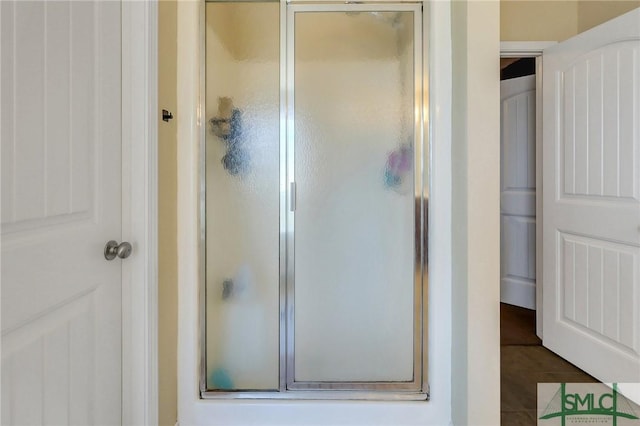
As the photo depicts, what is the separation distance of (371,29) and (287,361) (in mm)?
1540

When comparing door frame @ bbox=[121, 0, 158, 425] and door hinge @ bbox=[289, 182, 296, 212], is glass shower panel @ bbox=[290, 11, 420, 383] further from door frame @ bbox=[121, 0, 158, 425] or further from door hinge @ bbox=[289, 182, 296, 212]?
door frame @ bbox=[121, 0, 158, 425]

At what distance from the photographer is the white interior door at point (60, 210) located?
79cm

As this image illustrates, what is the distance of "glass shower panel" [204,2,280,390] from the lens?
5.15 ft

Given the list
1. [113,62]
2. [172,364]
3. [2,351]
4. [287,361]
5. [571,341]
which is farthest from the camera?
[571,341]

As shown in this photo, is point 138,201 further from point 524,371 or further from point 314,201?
point 524,371

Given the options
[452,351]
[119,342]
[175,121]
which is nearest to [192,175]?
[175,121]

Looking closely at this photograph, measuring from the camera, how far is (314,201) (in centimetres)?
159

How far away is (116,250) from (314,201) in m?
0.80

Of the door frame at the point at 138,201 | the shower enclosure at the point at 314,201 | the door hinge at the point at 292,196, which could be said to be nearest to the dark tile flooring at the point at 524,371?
the shower enclosure at the point at 314,201

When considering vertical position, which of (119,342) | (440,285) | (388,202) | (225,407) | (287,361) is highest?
(388,202)

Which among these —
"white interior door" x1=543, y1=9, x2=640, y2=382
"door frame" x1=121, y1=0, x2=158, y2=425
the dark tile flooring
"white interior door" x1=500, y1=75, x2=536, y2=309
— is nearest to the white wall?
the dark tile flooring

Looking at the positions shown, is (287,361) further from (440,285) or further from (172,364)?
(440,285)

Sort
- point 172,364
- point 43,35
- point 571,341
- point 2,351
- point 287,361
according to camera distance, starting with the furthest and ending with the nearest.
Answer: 1. point 571,341
2. point 287,361
3. point 172,364
4. point 43,35
5. point 2,351

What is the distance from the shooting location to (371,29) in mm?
1575
